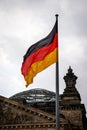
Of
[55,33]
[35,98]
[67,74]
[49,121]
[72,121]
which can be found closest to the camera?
[55,33]

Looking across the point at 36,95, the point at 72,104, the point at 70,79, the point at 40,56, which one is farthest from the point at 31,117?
the point at 40,56

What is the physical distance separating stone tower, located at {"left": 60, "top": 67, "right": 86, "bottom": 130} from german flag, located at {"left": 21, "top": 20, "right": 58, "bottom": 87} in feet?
95.3

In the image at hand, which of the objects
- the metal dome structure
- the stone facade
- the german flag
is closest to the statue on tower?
the stone facade

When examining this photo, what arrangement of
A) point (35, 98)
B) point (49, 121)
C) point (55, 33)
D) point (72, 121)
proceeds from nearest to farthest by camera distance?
point (55, 33)
point (49, 121)
point (72, 121)
point (35, 98)

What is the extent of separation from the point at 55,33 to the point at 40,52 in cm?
148

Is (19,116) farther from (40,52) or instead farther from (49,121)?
(40,52)

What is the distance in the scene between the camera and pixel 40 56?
62.2ft

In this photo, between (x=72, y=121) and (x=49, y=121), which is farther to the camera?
(x=72, y=121)

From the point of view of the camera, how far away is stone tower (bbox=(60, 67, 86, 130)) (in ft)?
159

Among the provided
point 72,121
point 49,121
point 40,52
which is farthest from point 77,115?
point 40,52

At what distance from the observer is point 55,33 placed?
18391mm

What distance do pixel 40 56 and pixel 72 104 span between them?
3166cm

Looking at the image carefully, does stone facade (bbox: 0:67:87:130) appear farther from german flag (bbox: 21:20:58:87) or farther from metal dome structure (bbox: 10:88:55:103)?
german flag (bbox: 21:20:58:87)

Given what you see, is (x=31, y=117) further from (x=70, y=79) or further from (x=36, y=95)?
(x=36, y=95)
